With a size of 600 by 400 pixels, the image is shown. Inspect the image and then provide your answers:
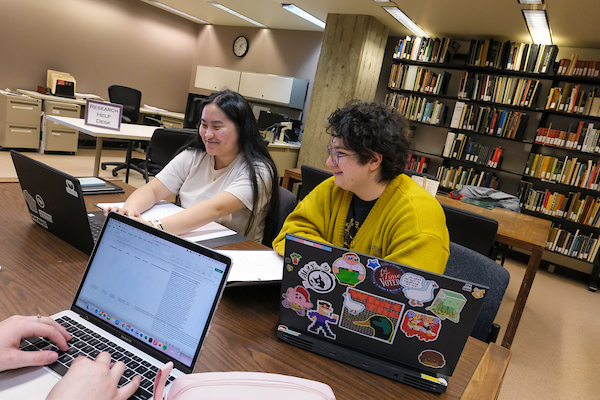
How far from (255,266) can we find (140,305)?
1.44ft

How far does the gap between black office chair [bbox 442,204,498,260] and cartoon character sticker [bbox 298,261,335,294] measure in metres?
1.69

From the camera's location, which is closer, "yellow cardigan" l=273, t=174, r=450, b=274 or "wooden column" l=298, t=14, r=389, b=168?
"yellow cardigan" l=273, t=174, r=450, b=274

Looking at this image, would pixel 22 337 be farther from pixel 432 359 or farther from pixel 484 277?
pixel 484 277

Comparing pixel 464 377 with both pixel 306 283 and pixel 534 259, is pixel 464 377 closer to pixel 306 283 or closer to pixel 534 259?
Answer: pixel 306 283

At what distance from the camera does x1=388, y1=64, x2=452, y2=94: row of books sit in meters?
4.89

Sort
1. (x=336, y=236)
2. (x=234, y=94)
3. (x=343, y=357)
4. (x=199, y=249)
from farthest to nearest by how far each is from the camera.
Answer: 1. (x=234, y=94)
2. (x=336, y=236)
3. (x=343, y=357)
4. (x=199, y=249)

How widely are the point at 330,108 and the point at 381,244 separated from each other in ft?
13.4

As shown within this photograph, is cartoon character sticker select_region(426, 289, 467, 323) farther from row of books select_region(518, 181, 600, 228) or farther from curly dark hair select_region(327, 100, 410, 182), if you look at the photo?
row of books select_region(518, 181, 600, 228)

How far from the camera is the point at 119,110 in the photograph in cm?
364

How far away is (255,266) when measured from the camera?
3.60 ft

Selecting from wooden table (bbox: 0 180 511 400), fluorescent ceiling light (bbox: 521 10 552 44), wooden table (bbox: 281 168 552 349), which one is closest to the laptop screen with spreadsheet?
wooden table (bbox: 0 180 511 400)

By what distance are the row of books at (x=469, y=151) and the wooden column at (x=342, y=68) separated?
1.19 metres

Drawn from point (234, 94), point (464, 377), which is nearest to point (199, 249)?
point (464, 377)

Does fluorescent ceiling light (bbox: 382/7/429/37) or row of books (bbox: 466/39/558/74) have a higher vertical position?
fluorescent ceiling light (bbox: 382/7/429/37)
